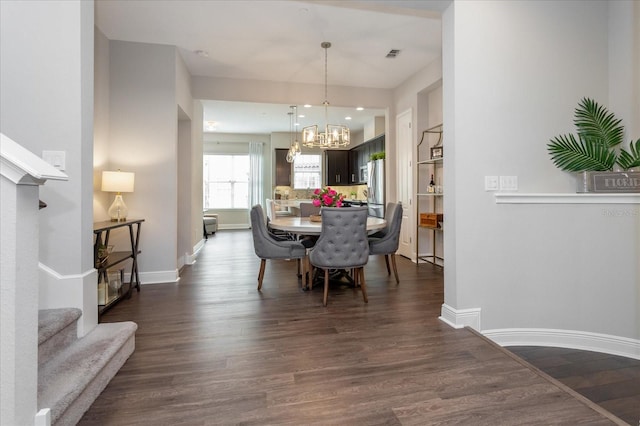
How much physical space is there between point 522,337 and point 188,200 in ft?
14.4

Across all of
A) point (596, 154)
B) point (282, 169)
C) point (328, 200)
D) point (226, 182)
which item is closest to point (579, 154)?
point (596, 154)

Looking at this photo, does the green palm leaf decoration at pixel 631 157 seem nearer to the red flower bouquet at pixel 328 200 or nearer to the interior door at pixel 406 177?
the red flower bouquet at pixel 328 200

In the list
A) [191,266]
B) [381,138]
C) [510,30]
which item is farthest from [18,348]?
[381,138]

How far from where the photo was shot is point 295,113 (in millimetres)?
7535

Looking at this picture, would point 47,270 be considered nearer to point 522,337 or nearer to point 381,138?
point 522,337

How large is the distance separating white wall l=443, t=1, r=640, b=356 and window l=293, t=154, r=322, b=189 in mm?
7549

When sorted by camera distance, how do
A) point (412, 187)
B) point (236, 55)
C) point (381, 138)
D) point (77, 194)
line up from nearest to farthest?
point (77, 194)
point (236, 55)
point (412, 187)
point (381, 138)

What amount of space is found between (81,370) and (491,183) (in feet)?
9.30

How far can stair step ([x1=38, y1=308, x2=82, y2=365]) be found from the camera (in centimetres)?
161

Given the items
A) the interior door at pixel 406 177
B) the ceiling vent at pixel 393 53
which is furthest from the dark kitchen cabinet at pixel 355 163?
the ceiling vent at pixel 393 53

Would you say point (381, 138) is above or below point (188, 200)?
above

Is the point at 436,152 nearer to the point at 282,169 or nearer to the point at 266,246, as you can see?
the point at 266,246

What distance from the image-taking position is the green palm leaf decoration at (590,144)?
246 cm

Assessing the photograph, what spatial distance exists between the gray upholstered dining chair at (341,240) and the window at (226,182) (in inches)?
297
